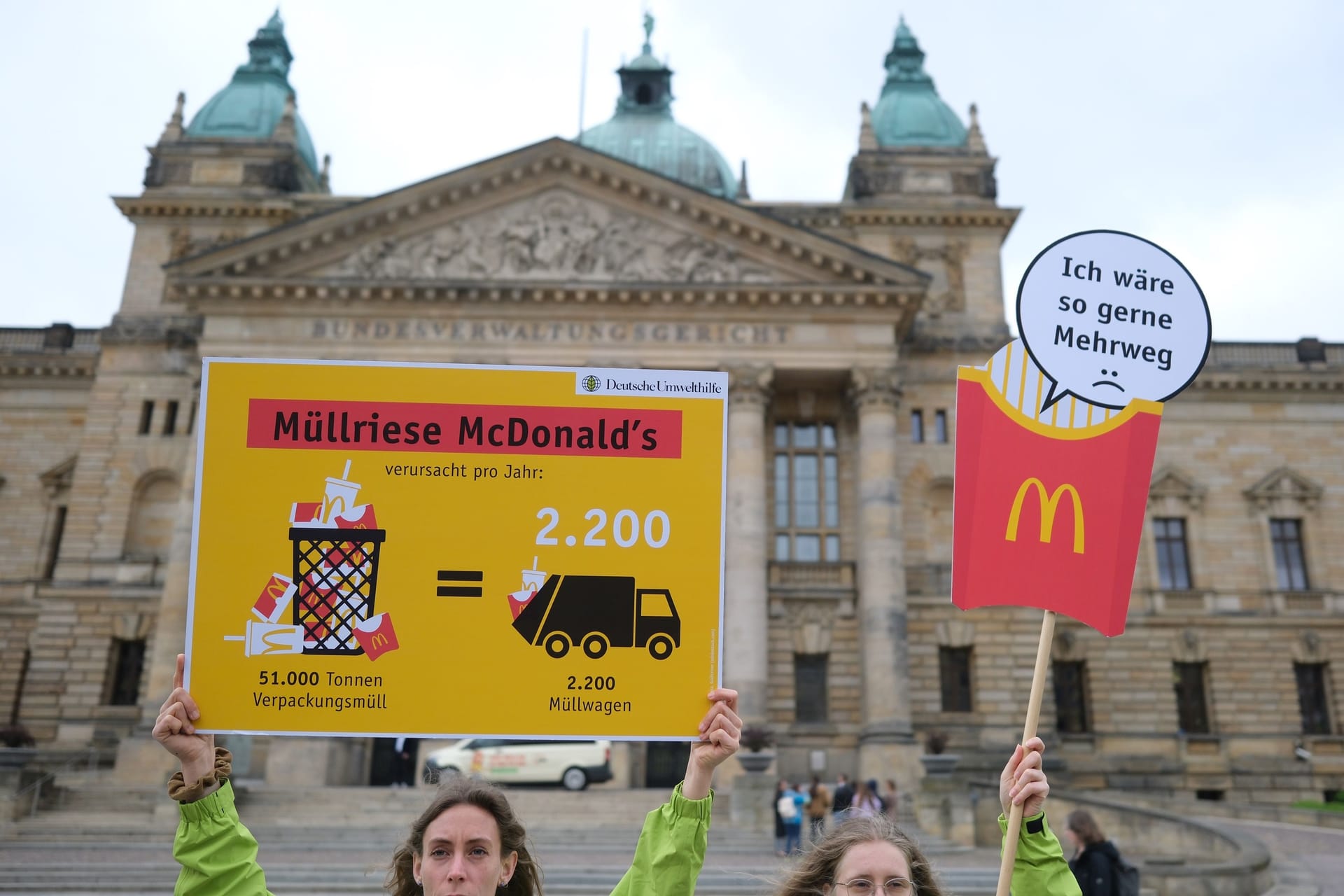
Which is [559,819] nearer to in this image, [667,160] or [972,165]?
[972,165]

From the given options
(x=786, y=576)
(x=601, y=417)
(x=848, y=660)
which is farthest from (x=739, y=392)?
(x=601, y=417)

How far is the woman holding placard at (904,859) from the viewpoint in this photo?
3.97 m

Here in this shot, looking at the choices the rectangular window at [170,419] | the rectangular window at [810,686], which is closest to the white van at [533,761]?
the rectangular window at [810,686]

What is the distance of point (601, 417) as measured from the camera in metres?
5.38

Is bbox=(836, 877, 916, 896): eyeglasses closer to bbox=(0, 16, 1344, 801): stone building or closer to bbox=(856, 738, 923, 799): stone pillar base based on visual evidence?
bbox=(856, 738, 923, 799): stone pillar base

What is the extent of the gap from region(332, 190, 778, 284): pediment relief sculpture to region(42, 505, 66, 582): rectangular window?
17.1 m

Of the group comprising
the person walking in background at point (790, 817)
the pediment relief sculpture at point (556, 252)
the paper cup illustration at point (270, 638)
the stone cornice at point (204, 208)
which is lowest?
the person walking in background at point (790, 817)

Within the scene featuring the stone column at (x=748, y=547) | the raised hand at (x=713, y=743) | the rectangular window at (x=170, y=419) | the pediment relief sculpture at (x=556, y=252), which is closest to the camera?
the raised hand at (x=713, y=743)

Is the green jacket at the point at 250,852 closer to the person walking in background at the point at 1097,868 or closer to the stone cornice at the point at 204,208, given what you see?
the person walking in background at the point at 1097,868

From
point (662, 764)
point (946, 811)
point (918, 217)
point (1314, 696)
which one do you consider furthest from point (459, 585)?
point (1314, 696)

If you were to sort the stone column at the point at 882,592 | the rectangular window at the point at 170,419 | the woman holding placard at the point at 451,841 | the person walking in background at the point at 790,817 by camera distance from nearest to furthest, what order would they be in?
1. the woman holding placard at the point at 451,841
2. the person walking in background at the point at 790,817
3. the stone column at the point at 882,592
4. the rectangular window at the point at 170,419

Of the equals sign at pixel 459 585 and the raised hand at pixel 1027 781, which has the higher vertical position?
the equals sign at pixel 459 585

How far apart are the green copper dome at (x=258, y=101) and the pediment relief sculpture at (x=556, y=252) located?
12128 mm

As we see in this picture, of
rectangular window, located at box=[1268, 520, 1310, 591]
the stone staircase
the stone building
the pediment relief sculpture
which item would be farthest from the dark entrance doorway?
rectangular window, located at box=[1268, 520, 1310, 591]
